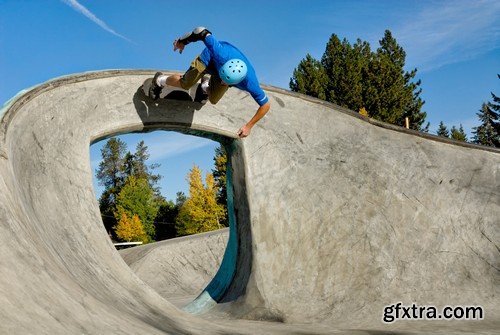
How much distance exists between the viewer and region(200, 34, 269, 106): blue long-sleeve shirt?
6.83 meters

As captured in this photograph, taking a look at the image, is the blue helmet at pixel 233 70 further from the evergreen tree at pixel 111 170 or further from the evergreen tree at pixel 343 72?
the evergreen tree at pixel 111 170

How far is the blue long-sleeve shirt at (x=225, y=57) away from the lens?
683cm

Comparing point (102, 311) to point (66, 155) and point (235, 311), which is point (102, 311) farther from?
point (235, 311)

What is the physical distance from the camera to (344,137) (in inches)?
387

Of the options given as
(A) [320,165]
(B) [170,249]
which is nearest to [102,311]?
(A) [320,165]

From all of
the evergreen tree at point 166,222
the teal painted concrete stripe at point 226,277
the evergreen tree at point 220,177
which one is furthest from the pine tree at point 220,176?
the teal painted concrete stripe at point 226,277

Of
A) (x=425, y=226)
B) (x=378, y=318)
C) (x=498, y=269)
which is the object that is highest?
(x=425, y=226)

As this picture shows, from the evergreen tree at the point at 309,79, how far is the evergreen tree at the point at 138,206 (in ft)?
72.2

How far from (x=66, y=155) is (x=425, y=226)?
6.40m

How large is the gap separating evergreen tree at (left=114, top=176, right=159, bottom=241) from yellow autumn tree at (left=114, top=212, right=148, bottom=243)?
363cm

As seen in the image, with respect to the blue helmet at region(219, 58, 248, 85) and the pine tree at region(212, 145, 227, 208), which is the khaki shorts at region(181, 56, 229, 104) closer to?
the blue helmet at region(219, 58, 248, 85)

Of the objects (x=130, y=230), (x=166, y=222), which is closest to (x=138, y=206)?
(x=166, y=222)

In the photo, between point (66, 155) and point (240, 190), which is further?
point (240, 190)

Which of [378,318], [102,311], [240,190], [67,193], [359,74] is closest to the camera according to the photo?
[102,311]
